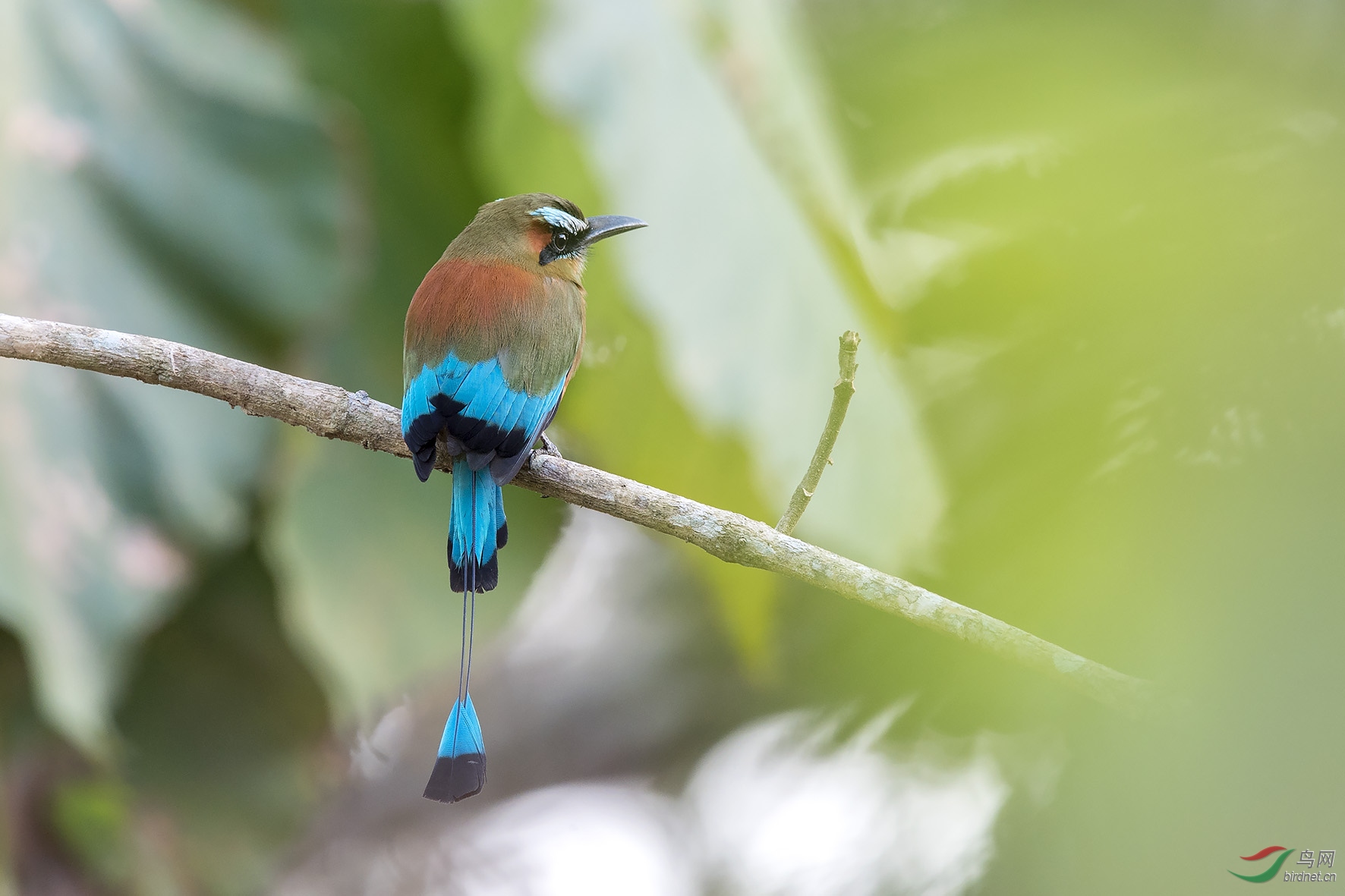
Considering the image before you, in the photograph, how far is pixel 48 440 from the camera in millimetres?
2482

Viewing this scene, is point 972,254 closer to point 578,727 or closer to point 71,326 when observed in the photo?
point 71,326

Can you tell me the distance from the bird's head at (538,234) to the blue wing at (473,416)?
1.58 ft

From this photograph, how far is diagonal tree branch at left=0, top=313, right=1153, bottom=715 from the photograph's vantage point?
1588mm

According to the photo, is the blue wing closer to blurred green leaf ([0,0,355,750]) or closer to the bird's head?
the bird's head

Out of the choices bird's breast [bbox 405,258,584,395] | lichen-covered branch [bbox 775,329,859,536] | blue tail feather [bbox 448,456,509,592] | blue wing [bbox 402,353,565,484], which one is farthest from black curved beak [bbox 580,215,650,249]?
lichen-covered branch [bbox 775,329,859,536]

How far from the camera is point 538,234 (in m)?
2.55

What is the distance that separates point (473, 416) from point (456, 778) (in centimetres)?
61

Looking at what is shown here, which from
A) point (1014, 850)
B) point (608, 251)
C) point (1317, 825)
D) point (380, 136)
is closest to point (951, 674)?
point (1014, 850)

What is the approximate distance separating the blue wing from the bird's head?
48 centimetres

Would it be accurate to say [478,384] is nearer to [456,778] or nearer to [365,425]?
[365,425]

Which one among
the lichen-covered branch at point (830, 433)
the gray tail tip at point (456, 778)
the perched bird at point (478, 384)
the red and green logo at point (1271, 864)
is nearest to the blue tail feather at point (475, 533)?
the perched bird at point (478, 384)

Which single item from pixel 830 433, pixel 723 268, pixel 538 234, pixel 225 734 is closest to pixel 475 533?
pixel 723 268

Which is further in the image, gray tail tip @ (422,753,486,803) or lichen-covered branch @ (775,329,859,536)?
gray tail tip @ (422,753,486,803)

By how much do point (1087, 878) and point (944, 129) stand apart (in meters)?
0.26
